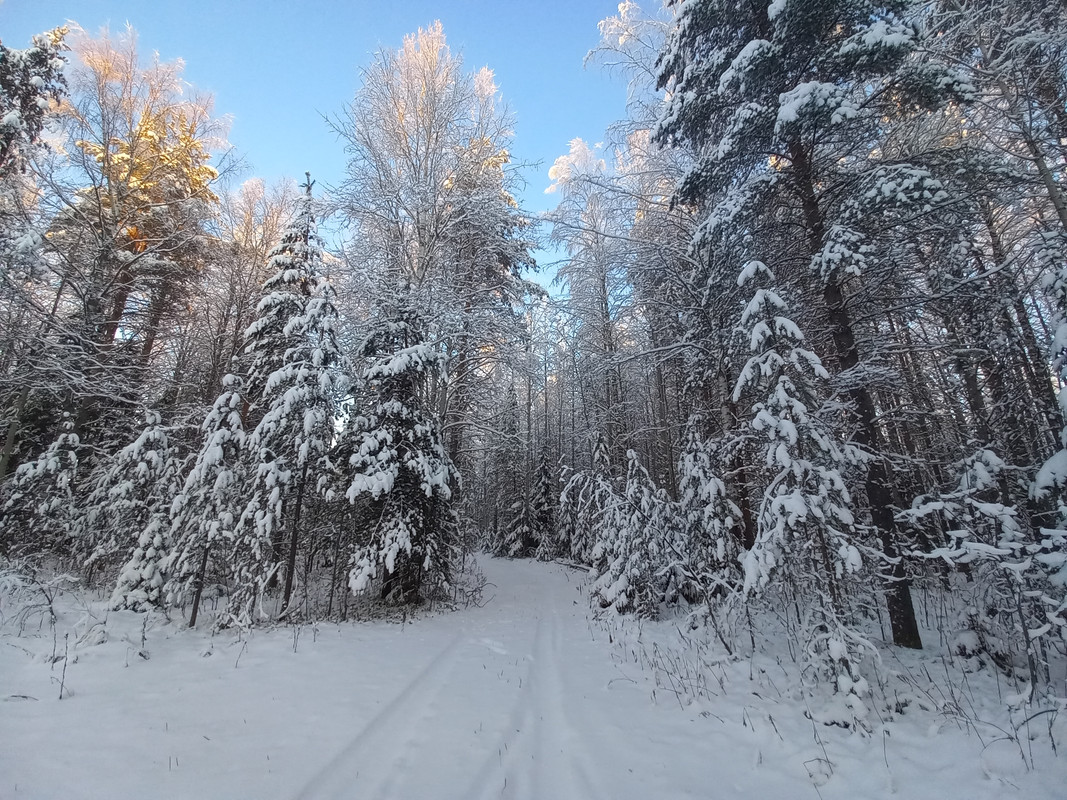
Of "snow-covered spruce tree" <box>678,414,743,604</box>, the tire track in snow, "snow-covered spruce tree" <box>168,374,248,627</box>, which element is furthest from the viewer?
"snow-covered spruce tree" <box>678,414,743,604</box>

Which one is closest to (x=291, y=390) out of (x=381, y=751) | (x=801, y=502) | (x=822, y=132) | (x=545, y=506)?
(x=381, y=751)

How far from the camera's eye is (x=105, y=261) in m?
9.49

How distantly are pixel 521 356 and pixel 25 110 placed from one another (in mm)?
11222

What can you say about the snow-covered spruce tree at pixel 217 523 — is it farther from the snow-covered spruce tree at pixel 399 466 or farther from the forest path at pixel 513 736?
the forest path at pixel 513 736

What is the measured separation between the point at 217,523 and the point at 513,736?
5581 millimetres

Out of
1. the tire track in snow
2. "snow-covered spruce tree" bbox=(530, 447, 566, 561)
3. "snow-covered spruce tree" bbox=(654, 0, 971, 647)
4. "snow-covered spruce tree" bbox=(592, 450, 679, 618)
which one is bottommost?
the tire track in snow

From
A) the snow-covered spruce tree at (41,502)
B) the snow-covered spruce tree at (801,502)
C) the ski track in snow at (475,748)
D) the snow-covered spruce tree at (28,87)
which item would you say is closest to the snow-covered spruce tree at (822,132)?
the snow-covered spruce tree at (801,502)

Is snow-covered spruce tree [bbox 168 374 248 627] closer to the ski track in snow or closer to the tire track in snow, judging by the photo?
the ski track in snow

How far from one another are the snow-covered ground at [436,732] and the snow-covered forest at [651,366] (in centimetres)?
7

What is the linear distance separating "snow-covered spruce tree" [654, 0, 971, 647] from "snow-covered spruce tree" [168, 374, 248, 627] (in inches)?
325

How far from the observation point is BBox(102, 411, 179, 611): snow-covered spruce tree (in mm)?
6691

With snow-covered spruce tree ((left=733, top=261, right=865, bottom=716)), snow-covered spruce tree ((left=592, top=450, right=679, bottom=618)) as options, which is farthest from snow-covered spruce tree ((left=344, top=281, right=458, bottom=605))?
snow-covered spruce tree ((left=733, top=261, right=865, bottom=716))

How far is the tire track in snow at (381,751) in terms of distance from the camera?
291 centimetres

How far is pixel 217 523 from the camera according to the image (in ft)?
21.9
